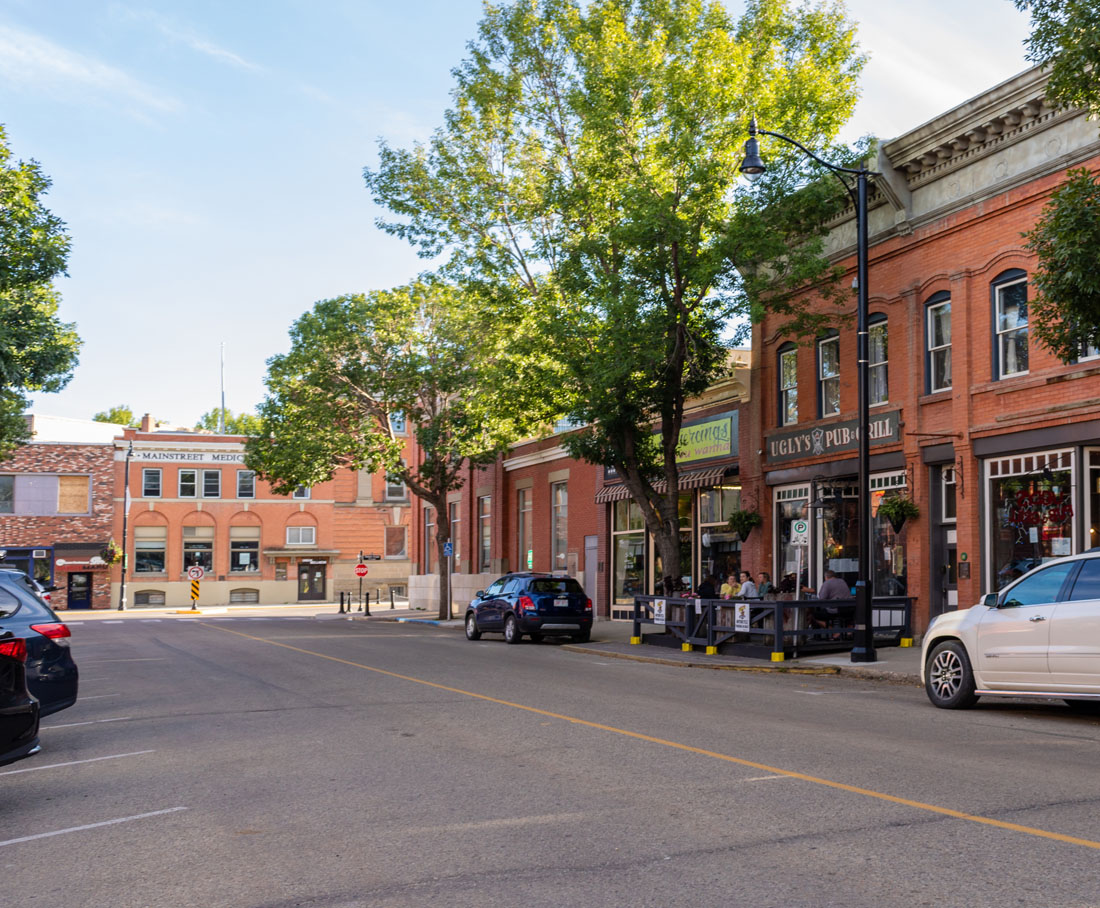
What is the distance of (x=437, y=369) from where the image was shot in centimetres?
3606

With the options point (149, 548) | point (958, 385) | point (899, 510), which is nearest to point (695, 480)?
point (899, 510)

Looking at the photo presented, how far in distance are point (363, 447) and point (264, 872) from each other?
30335 millimetres

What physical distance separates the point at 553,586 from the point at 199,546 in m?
42.7

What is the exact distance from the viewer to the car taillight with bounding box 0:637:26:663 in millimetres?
7043

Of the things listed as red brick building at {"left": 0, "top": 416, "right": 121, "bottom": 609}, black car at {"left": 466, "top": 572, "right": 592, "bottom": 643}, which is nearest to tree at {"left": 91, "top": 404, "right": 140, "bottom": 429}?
red brick building at {"left": 0, "top": 416, "right": 121, "bottom": 609}

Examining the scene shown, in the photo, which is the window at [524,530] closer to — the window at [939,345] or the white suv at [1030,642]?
the window at [939,345]

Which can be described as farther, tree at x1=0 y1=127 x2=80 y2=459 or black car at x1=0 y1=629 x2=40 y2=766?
tree at x1=0 y1=127 x2=80 y2=459

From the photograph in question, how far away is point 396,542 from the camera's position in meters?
69.1

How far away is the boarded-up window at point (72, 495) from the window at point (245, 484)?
804 cm

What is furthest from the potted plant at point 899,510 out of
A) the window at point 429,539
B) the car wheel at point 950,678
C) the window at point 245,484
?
the window at point 245,484

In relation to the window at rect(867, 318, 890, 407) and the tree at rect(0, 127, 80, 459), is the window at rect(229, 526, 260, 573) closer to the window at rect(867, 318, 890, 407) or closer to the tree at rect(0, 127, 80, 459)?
the tree at rect(0, 127, 80, 459)

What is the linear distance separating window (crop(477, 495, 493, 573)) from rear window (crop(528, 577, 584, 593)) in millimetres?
18589

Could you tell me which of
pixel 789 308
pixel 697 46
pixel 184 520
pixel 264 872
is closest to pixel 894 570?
pixel 789 308

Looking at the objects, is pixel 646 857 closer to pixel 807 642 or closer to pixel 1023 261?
pixel 807 642
